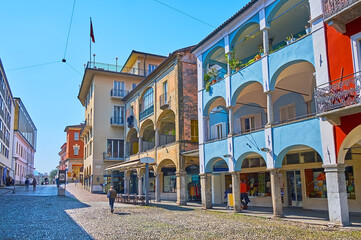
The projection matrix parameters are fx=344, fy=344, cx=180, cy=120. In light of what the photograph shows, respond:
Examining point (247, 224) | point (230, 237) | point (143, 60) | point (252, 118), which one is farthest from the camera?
point (143, 60)

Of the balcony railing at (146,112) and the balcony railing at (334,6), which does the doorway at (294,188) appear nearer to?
the balcony railing at (334,6)

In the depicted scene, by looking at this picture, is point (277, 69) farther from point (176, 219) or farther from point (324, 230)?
point (176, 219)

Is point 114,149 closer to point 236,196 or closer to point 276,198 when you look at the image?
point 236,196

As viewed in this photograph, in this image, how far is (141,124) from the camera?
107 ft

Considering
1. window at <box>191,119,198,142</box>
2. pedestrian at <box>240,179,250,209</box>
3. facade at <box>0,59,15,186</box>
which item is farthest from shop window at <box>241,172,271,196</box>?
facade at <box>0,59,15,186</box>

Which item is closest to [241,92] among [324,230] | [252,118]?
[252,118]

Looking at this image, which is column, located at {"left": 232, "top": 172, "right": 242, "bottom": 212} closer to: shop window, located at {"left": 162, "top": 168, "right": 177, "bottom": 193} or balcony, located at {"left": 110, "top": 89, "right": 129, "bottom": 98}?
shop window, located at {"left": 162, "top": 168, "right": 177, "bottom": 193}

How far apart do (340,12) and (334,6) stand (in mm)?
436

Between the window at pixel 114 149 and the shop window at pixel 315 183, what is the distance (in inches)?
997

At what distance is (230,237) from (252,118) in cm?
1220

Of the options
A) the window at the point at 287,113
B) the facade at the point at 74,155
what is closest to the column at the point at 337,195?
the window at the point at 287,113

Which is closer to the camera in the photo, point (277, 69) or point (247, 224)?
point (247, 224)

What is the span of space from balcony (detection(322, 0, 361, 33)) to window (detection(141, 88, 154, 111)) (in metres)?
19.7

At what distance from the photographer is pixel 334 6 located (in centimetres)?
1202
